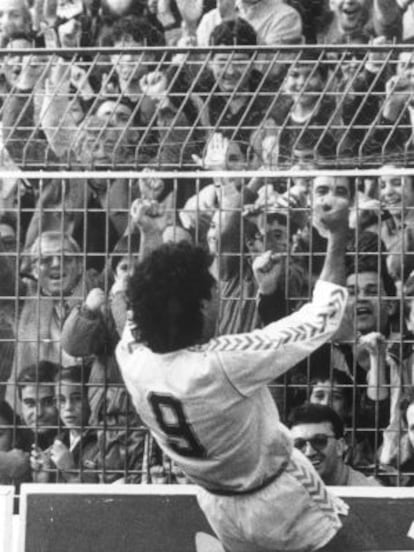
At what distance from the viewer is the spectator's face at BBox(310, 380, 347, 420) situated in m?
6.16

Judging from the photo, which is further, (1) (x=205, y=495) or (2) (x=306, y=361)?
(2) (x=306, y=361)

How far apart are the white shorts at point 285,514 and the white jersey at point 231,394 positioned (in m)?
0.05

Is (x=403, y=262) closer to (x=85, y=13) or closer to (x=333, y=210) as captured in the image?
(x=333, y=210)

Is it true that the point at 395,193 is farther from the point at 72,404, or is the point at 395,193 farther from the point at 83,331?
the point at 72,404

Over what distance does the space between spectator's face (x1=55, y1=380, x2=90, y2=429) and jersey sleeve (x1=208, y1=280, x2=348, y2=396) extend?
4.40 ft

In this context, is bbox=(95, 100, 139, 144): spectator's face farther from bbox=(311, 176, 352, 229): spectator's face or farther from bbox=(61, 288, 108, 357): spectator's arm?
bbox=(311, 176, 352, 229): spectator's face

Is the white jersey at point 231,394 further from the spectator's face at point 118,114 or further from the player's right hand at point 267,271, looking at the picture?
the spectator's face at point 118,114

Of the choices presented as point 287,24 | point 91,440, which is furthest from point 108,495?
point 287,24

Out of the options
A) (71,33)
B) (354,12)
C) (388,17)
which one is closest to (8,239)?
(71,33)

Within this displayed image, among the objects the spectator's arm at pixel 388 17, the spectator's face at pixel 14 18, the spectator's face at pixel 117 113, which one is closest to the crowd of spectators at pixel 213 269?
the spectator's face at pixel 117 113

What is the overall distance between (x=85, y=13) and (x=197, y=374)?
3644mm

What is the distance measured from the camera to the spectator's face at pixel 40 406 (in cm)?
635

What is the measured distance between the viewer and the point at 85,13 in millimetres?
8305

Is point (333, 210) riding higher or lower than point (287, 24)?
lower
